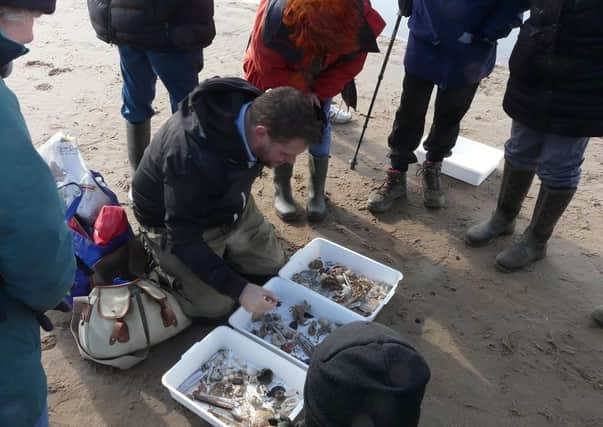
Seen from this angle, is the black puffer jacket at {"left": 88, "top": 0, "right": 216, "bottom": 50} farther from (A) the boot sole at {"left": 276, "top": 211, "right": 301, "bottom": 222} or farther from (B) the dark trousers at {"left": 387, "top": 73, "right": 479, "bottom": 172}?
(B) the dark trousers at {"left": 387, "top": 73, "right": 479, "bottom": 172}

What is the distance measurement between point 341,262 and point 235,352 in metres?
0.98

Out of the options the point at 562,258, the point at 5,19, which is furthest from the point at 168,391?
the point at 562,258

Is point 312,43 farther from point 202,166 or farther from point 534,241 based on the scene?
point 534,241

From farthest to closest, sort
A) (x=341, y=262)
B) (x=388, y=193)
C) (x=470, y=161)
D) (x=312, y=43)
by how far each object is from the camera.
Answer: (x=470, y=161), (x=388, y=193), (x=341, y=262), (x=312, y=43)

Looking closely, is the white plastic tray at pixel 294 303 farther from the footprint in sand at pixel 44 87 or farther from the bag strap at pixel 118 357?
the footprint in sand at pixel 44 87

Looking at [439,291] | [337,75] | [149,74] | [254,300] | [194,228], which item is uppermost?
[337,75]

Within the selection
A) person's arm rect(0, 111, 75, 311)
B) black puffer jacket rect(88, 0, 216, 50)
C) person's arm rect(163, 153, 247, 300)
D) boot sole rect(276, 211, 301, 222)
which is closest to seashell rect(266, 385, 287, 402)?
person's arm rect(163, 153, 247, 300)

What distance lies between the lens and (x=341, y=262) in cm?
331

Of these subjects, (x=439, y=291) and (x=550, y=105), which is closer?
A: (x=550, y=105)

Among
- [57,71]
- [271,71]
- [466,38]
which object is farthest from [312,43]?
[57,71]

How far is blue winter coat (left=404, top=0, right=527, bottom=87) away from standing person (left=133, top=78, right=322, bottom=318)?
1.31 meters

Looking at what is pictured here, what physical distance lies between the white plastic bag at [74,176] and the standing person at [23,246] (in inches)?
55.4

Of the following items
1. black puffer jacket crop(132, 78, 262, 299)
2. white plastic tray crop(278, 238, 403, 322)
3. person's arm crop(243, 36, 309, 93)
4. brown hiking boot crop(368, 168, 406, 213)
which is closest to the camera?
black puffer jacket crop(132, 78, 262, 299)

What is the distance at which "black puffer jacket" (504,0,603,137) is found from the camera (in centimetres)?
261
